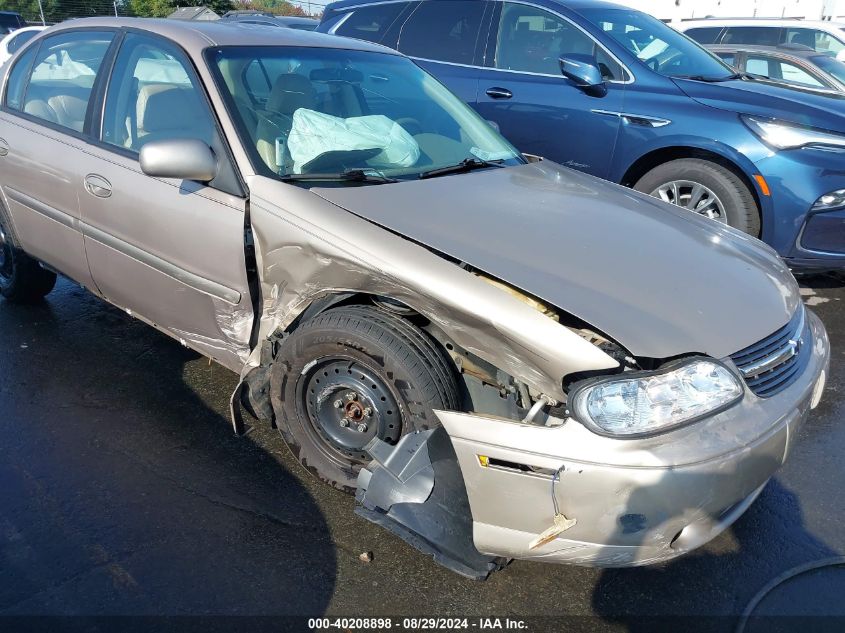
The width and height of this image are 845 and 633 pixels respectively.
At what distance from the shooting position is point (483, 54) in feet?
19.0

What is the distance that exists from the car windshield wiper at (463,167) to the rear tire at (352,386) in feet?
2.65

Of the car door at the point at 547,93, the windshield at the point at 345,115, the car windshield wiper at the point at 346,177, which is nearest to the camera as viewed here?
the car windshield wiper at the point at 346,177

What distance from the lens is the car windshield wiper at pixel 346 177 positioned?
274 cm

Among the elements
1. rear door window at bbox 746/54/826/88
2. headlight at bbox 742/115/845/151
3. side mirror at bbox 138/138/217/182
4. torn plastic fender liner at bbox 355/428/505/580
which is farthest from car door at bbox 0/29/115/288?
rear door window at bbox 746/54/826/88

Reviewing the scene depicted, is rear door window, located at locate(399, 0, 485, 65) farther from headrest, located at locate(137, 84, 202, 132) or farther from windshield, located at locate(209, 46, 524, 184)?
headrest, located at locate(137, 84, 202, 132)

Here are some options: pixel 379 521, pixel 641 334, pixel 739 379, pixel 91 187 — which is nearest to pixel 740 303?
pixel 739 379

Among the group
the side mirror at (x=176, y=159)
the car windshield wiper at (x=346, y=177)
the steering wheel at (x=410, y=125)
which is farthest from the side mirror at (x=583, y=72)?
the side mirror at (x=176, y=159)

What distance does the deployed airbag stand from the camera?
2.91 metres

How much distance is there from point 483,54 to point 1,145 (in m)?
3.63

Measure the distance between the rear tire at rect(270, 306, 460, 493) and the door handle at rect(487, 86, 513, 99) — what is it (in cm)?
358

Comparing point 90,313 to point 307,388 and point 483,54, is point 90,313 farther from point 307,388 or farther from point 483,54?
point 483,54

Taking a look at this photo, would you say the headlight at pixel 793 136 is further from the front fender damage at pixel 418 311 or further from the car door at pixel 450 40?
the front fender damage at pixel 418 311

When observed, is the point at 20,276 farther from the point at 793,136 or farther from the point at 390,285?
the point at 793,136

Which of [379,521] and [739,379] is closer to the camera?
[739,379]
